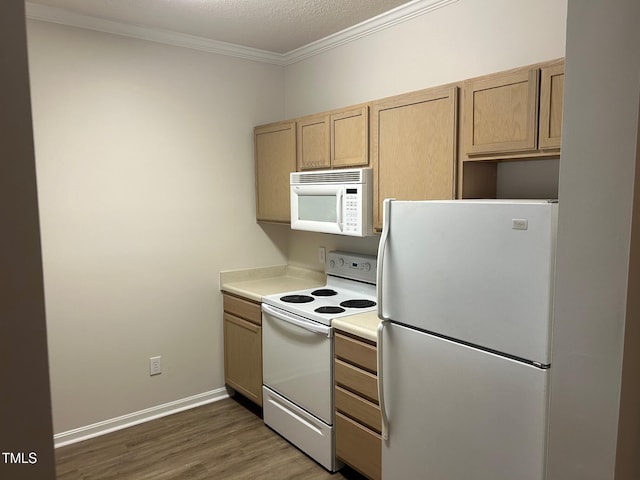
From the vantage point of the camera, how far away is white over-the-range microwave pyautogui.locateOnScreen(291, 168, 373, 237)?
2623mm

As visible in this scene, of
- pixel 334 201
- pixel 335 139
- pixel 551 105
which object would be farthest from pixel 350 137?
pixel 551 105

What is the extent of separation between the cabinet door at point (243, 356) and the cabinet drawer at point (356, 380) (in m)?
0.82

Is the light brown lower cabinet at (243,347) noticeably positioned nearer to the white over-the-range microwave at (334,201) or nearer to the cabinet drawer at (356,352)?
the white over-the-range microwave at (334,201)

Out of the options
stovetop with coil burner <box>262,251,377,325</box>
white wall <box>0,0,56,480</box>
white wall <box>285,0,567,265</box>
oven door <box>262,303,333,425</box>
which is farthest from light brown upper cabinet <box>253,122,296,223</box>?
white wall <box>0,0,56,480</box>

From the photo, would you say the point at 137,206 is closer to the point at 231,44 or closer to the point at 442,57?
the point at 231,44

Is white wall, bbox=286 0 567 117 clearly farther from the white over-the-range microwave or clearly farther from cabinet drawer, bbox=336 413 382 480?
cabinet drawer, bbox=336 413 382 480

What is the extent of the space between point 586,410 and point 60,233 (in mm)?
2807

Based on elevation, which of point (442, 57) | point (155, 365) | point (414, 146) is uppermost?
point (442, 57)

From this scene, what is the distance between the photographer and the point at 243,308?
10.7ft

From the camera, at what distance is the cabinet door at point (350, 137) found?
2643 mm

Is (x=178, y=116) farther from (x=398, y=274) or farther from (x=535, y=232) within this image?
(x=535, y=232)

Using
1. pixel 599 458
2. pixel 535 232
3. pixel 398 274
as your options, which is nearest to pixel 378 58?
pixel 398 274

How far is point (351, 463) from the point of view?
8.02 feet

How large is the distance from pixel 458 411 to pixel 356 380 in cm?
65
